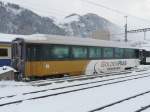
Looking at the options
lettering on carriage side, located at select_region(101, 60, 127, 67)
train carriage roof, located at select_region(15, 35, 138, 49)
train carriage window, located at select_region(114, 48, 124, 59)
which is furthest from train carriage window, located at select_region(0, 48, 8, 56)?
train carriage window, located at select_region(114, 48, 124, 59)

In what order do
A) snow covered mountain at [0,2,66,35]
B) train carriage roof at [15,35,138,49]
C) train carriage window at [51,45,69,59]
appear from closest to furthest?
train carriage roof at [15,35,138,49], train carriage window at [51,45,69,59], snow covered mountain at [0,2,66,35]

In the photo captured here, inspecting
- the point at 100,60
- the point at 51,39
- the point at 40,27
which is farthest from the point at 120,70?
the point at 40,27

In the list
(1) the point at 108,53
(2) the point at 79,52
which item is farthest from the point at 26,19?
(2) the point at 79,52

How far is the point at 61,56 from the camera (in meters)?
21.8

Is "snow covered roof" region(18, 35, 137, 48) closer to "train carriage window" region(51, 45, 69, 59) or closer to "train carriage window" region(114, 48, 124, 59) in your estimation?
"train carriage window" region(51, 45, 69, 59)

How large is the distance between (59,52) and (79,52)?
2338mm

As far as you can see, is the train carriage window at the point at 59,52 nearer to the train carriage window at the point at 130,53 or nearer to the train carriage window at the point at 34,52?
the train carriage window at the point at 34,52

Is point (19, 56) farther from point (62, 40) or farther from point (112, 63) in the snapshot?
point (112, 63)

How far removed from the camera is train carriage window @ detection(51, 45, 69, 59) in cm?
2117

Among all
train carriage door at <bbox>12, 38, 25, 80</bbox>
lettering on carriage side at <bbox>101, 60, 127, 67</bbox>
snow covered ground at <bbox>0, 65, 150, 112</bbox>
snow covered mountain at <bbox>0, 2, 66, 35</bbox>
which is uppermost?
snow covered mountain at <bbox>0, 2, 66, 35</bbox>

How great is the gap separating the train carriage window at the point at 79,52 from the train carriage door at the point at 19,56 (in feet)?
13.6

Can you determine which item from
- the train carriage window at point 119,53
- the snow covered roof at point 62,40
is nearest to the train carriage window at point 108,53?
the snow covered roof at point 62,40

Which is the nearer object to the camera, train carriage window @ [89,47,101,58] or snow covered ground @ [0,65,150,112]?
snow covered ground @ [0,65,150,112]

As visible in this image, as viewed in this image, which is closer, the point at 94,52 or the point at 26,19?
the point at 94,52
